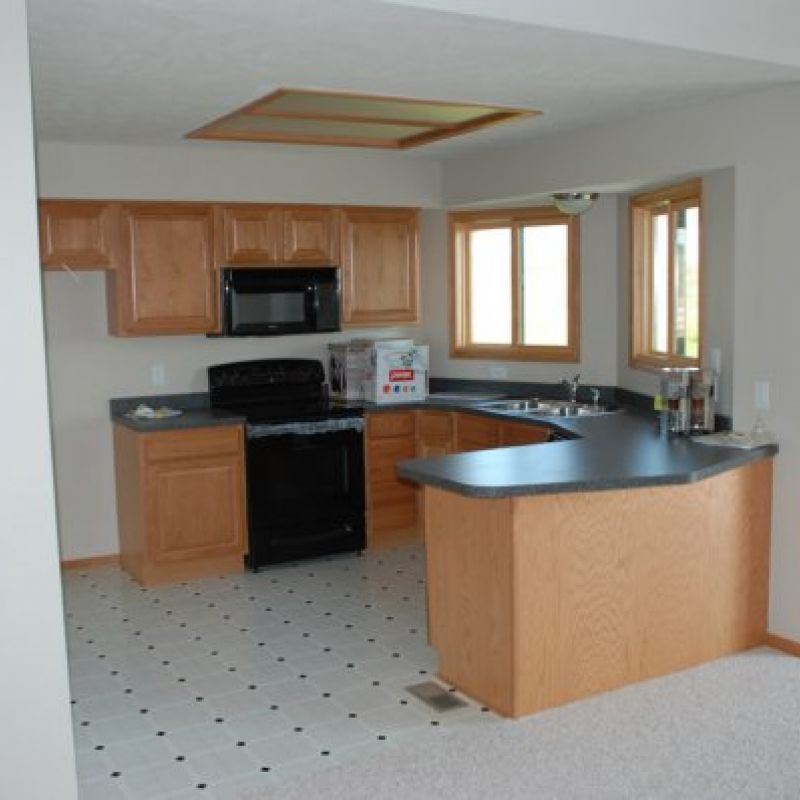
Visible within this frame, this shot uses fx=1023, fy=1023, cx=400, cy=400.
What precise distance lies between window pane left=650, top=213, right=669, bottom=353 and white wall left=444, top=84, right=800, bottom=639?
79cm

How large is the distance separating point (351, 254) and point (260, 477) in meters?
1.49

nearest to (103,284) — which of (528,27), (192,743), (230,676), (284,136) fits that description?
(284,136)

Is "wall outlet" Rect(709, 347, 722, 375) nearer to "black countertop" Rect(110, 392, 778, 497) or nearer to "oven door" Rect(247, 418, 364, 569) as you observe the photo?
"black countertop" Rect(110, 392, 778, 497)

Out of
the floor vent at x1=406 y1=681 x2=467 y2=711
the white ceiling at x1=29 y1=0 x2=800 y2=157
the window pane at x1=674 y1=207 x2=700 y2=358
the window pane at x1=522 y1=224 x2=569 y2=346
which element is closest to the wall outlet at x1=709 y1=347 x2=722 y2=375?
the window pane at x1=674 y1=207 x2=700 y2=358

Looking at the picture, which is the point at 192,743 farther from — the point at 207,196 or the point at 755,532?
the point at 207,196

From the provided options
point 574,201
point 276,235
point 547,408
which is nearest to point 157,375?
point 276,235

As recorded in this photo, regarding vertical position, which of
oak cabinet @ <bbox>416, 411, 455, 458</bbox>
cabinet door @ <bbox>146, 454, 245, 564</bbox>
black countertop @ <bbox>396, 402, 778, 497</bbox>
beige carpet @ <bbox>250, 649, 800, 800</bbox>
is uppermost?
black countertop @ <bbox>396, 402, 778, 497</bbox>

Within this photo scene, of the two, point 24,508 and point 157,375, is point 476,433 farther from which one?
point 24,508

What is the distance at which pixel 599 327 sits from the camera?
5.84 m

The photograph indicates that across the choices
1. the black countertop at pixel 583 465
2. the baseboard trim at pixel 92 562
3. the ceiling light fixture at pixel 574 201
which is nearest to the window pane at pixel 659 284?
the ceiling light fixture at pixel 574 201

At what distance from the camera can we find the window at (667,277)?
197 inches

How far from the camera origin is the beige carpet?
317 centimetres

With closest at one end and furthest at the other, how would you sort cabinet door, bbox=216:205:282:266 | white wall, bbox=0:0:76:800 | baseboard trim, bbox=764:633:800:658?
1. white wall, bbox=0:0:76:800
2. baseboard trim, bbox=764:633:800:658
3. cabinet door, bbox=216:205:282:266

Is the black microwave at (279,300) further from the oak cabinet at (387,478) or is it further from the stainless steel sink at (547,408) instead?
the stainless steel sink at (547,408)
